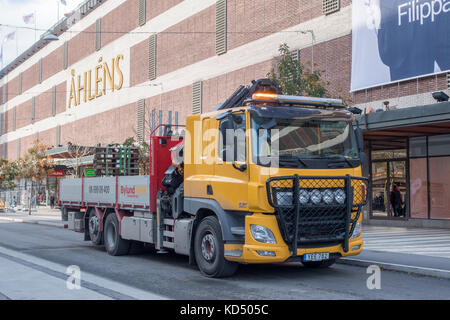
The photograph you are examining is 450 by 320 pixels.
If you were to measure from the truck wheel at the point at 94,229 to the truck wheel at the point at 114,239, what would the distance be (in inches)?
23.8

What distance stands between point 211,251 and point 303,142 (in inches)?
98.8

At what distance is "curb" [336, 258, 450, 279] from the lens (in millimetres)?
10406

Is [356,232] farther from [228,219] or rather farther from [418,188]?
[418,188]

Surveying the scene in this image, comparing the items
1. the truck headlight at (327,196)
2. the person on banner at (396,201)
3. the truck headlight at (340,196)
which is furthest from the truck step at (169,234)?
the person on banner at (396,201)

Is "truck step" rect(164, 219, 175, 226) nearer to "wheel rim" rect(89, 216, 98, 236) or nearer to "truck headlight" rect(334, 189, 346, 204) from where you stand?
"truck headlight" rect(334, 189, 346, 204)

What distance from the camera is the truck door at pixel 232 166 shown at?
9432 millimetres

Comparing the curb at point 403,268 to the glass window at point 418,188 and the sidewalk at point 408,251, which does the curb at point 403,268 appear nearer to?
the sidewalk at point 408,251

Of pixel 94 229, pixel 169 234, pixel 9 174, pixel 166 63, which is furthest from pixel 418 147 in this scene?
pixel 9 174

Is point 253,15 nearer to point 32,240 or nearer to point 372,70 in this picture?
point 372,70

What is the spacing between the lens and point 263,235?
30.3 feet

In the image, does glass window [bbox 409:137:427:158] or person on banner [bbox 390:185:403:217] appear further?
person on banner [bbox 390:185:403:217]

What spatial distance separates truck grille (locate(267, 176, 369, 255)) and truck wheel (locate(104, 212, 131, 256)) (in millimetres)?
5672

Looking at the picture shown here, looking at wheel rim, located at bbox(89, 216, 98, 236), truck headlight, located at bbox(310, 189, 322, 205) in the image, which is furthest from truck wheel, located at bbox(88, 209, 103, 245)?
truck headlight, located at bbox(310, 189, 322, 205)
